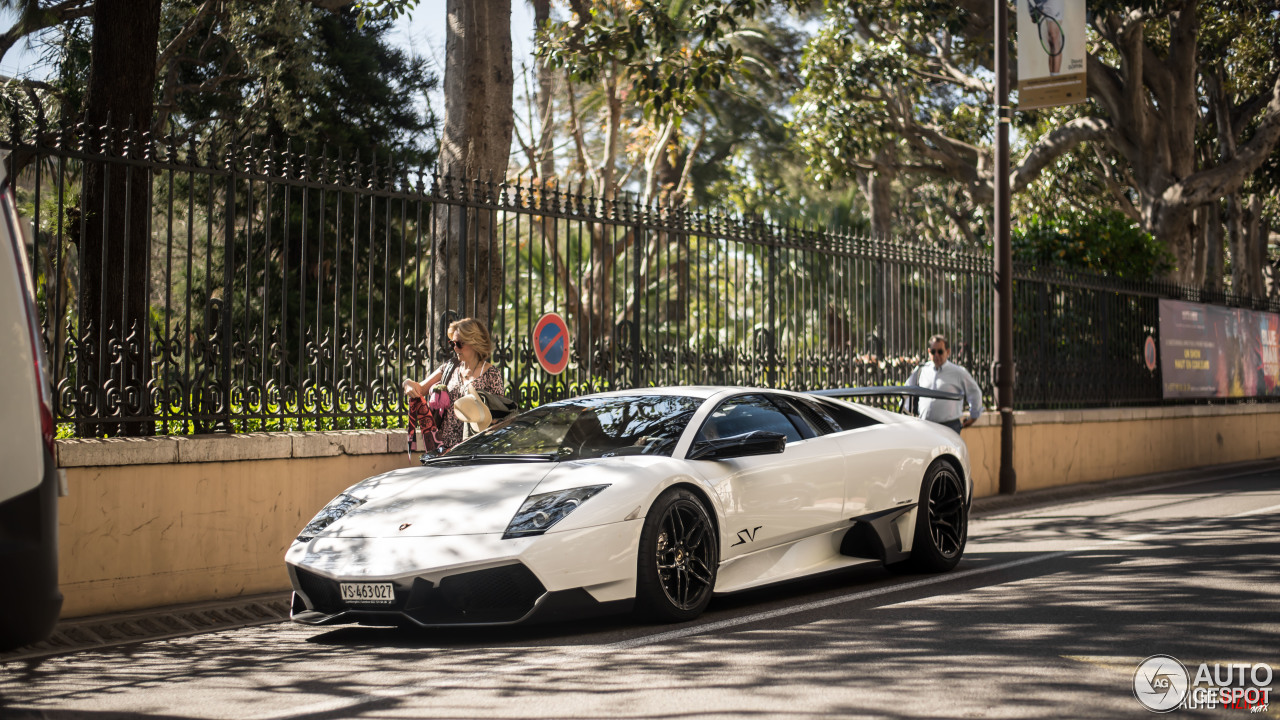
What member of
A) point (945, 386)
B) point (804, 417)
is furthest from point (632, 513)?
point (945, 386)

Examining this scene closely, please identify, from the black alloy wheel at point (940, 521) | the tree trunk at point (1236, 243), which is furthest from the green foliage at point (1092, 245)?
the black alloy wheel at point (940, 521)

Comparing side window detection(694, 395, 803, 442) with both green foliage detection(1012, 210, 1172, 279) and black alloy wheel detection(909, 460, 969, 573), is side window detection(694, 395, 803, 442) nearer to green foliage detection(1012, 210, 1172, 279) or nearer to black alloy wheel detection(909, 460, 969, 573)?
black alloy wheel detection(909, 460, 969, 573)

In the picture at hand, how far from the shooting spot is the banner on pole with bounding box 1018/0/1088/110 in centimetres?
1487

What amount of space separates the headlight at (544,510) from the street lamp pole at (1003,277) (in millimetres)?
10011

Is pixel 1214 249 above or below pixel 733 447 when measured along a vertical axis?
above

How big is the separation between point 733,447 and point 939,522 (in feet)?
7.15

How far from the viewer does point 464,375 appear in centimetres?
898

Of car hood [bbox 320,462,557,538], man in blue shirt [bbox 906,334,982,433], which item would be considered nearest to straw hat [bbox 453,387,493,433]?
car hood [bbox 320,462,557,538]

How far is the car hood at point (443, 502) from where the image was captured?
20.6 ft

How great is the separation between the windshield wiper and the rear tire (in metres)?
2.71

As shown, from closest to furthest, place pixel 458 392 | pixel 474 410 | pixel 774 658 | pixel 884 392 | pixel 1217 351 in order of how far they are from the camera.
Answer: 1. pixel 774 658
2. pixel 474 410
3. pixel 458 392
4. pixel 884 392
5. pixel 1217 351

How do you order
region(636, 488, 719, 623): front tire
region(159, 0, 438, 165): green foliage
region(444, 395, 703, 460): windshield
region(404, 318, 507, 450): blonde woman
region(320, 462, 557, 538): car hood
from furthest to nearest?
region(159, 0, 438, 165): green foliage
region(404, 318, 507, 450): blonde woman
region(444, 395, 703, 460): windshield
region(636, 488, 719, 623): front tire
region(320, 462, 557, 538): car hood

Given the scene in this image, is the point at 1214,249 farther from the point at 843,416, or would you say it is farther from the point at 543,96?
the point at 843,416

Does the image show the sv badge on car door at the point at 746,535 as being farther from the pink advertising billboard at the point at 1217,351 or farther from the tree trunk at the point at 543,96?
the tree trunk at the point at 543,96
